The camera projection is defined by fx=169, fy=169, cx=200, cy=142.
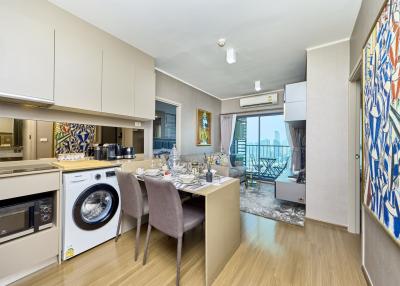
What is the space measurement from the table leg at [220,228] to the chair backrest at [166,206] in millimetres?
249

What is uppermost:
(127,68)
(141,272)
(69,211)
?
(127,68)

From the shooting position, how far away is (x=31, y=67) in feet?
5.13

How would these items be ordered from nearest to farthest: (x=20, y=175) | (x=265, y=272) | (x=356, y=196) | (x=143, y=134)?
1. (x=20, y=175)
2. (x=265, y=272)
3. (x=356, y=196)
4. (x=143, y=134)

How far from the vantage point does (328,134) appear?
2391mm

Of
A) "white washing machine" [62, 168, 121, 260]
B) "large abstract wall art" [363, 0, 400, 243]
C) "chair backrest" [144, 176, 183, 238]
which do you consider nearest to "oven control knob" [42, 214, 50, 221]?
"white washing machine" [62, 168, 121, 260]

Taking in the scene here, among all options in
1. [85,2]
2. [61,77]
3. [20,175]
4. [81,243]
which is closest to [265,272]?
[81,243]

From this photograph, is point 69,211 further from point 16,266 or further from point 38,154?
point 38,154

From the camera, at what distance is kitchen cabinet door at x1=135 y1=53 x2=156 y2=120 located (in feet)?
8.24

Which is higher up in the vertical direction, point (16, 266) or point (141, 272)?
point (16, 266)

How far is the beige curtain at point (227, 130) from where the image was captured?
523 centimetres

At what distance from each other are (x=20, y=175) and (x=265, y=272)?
2.30 metres

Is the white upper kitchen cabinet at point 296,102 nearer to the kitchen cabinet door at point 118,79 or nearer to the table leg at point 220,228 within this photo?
the table leg at point 220,228

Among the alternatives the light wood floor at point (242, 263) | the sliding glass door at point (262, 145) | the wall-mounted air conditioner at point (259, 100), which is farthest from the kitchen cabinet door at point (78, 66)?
the sliding glass door at point (262, 145)

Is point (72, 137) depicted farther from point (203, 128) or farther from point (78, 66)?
point (203, 128)
